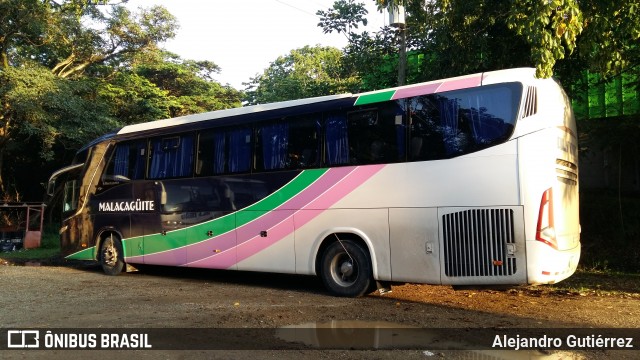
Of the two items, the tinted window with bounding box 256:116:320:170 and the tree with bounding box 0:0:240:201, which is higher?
the tree with bounding box 0:0:240:201

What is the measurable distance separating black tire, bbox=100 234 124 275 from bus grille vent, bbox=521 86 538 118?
929 centimetres

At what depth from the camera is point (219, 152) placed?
32.3 feet

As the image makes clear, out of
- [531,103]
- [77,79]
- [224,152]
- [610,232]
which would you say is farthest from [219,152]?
[77,79]

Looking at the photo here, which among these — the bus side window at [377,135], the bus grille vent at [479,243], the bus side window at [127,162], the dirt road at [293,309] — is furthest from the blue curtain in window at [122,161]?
the bus grille vent at [479,243]

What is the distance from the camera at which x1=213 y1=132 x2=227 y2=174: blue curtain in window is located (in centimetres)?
977

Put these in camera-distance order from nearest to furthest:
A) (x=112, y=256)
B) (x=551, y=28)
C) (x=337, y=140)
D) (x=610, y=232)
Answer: (x=551, y=28)
(x=337, y=140)
(x=112, y=256)
(x=610, y=232)

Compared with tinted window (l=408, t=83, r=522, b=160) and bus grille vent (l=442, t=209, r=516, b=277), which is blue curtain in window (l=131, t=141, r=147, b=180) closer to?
tinted window (l=408, t=83, r=522, b=160)

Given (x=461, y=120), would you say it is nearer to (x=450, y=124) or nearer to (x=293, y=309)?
(x=450, y=124)

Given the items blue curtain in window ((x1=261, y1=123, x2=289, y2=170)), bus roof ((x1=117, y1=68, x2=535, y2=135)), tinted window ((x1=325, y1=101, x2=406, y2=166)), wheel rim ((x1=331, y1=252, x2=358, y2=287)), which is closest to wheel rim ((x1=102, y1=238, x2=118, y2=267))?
bus roof ((x1=117, y1=68, x2=535, y2=135))

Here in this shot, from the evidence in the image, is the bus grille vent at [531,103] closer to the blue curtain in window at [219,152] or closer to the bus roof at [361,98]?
the bus roof at [361,98]

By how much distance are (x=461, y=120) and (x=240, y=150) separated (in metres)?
4.29

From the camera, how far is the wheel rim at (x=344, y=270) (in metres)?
8.21

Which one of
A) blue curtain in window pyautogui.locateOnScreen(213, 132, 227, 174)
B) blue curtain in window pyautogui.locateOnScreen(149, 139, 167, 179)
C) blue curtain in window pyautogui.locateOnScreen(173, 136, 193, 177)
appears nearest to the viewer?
blue curtain in window pyautogui.locateOnScreen(213, 132, 227, 174)

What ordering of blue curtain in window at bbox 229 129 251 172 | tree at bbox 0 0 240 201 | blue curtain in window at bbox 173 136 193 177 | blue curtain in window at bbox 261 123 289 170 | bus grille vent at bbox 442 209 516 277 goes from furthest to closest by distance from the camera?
1. tree at bbox 0 0 240 201
2. blue curtain in window at bbox 173 136 193 177
3. blue curtain in window at bbox 229 129 251 172
4. blue curtain in window at bbox 261 123 289 170
5. bus grille vent at bbox 442 209 516 277
